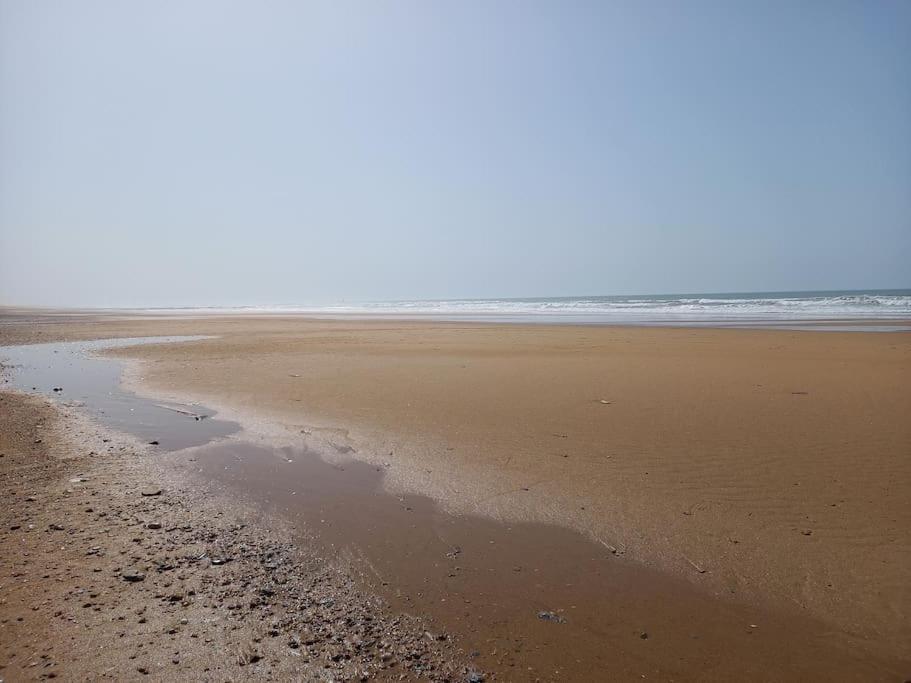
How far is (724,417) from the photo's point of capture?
7.54 metres

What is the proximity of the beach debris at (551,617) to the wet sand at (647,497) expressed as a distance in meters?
0.04

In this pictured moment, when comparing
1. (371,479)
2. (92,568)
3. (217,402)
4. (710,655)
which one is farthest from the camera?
(217,402)

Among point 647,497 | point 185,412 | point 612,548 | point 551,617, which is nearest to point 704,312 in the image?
point 647,497

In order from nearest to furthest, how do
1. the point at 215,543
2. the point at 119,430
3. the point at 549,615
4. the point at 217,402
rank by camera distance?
the point at 549,615 < the point at 215,543 < the point at 119,430 < the point at 217,402

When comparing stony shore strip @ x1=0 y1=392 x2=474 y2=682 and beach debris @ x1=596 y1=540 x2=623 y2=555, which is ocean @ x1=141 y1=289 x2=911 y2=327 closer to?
beach debris @ x1=596 y1=540 x2=623 y2=555

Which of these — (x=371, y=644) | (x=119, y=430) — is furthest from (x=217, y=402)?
(x=371, y=644)

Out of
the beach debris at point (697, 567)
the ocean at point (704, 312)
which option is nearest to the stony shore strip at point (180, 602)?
the beach debris at point (697, 567)

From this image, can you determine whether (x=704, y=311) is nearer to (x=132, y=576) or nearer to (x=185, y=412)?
(x=185, y=412)

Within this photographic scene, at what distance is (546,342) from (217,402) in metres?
12.9

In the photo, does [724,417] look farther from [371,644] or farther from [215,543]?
[215,543]

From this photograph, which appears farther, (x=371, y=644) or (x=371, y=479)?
(x=371, y=479)

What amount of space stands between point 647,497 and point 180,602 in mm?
4107

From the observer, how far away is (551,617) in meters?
3.06

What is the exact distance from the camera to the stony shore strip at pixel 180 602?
2.57 meters
